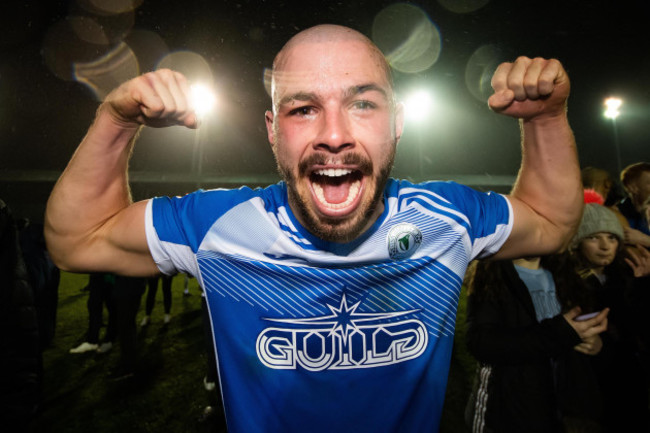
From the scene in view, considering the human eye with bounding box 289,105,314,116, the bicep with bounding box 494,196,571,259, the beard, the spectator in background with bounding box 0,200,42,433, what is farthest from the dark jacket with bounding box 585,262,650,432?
the spectator in background with bounding box 0,200,42,433

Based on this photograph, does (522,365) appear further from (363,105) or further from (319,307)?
(363,105)

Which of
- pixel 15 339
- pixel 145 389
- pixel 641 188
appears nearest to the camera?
pixel 15 339

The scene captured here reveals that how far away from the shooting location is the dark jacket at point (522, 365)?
6.52ft

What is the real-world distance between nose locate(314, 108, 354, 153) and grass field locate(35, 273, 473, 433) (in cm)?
355

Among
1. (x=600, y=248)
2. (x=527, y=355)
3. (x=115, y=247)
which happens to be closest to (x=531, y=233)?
(x=527, y=355)

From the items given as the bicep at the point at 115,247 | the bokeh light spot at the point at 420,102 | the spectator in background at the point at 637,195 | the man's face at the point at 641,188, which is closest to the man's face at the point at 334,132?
the bicep at the point at 115,247

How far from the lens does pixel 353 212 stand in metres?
1.38

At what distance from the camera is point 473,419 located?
225 centimetres

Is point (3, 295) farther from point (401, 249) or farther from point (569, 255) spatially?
point (569, 255)

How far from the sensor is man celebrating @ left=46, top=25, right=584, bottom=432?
4.31ft


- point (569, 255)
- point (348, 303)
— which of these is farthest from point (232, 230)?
point (569, 255)

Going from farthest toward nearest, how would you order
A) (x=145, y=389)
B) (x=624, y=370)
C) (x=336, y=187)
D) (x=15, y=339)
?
1. (x=145, y=389)
2. (x=624, y=370)
3. (x=15, y=339)
4. (x=336, y=187)

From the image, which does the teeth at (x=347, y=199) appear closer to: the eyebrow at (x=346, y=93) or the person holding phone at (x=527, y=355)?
the eyebrow at (x=346, y=93)

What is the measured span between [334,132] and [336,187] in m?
0.30
